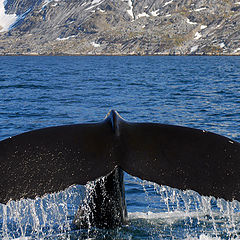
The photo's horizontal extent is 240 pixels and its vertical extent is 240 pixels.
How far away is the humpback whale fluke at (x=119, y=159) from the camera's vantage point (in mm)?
2977

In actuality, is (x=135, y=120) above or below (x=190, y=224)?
above

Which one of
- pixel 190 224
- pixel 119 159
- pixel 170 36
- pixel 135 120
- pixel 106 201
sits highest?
pixel 170 36

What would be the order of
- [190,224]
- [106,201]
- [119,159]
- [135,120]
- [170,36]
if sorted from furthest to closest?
1. [170,36]
2. [135,120]
3. [190,224]
4. [106,201]
5. [119,159]

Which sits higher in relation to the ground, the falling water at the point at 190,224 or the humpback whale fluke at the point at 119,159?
the humpback whale fluke at the point at 119,159

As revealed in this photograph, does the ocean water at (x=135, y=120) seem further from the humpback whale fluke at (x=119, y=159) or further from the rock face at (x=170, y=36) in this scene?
the rock face at (x=170, y=36)

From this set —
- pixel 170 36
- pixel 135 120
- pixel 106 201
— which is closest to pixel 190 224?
pixel 106 201

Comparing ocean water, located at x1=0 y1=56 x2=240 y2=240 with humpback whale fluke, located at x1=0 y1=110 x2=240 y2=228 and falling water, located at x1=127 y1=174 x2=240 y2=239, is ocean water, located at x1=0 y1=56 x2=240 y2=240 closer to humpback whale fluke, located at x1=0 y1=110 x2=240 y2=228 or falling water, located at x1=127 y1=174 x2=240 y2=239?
falling water, located at x1=127 y1=174 x2=240 y2=239

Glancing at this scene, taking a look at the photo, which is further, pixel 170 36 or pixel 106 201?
pixel 170 36

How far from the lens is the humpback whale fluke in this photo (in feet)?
9.77

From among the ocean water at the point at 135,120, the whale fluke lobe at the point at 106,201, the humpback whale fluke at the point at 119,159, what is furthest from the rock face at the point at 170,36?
the humpback whale fluke at the point at 119,159

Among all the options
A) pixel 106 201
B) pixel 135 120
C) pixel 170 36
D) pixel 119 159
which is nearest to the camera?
pixel 119 159

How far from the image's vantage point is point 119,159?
10.2 ft

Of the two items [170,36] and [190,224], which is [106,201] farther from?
[170,36]

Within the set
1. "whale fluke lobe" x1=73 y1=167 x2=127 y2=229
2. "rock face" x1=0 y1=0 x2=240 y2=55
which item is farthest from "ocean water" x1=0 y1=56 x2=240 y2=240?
"rock face" x1=0 y1=0 x2=240 y2=55
